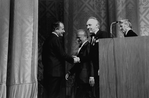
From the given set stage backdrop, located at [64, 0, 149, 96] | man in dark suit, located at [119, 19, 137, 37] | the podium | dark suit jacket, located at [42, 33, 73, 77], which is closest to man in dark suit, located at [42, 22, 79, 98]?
dark suit jacket, located at [42, 33, 73, 77]

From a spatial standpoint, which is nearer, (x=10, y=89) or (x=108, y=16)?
(x=10, y=89)

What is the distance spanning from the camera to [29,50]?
205 cm

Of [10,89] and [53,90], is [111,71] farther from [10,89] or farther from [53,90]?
[53,90]

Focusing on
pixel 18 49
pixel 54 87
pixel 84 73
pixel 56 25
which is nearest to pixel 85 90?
pixel 84 73

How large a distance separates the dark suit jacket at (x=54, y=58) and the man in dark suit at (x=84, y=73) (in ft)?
0.40

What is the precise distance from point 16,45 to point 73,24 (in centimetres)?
128

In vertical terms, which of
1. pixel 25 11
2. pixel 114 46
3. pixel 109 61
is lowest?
pixel 109 61

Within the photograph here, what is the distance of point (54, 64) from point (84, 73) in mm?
341

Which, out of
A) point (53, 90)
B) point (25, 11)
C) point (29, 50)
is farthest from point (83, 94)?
point (25, 11)

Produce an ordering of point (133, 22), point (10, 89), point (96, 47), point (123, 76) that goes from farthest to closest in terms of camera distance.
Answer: point (133, 22) < point (96, 47) < point (10, 89) < point (123, 76)

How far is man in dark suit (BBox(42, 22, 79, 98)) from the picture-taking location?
2.63 meters

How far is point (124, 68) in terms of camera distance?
1781 millimetres

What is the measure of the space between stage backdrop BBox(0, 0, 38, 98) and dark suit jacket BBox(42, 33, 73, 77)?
1.98 ft

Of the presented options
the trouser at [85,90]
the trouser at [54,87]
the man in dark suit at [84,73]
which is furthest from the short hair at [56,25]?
the trouser at [85,90]
